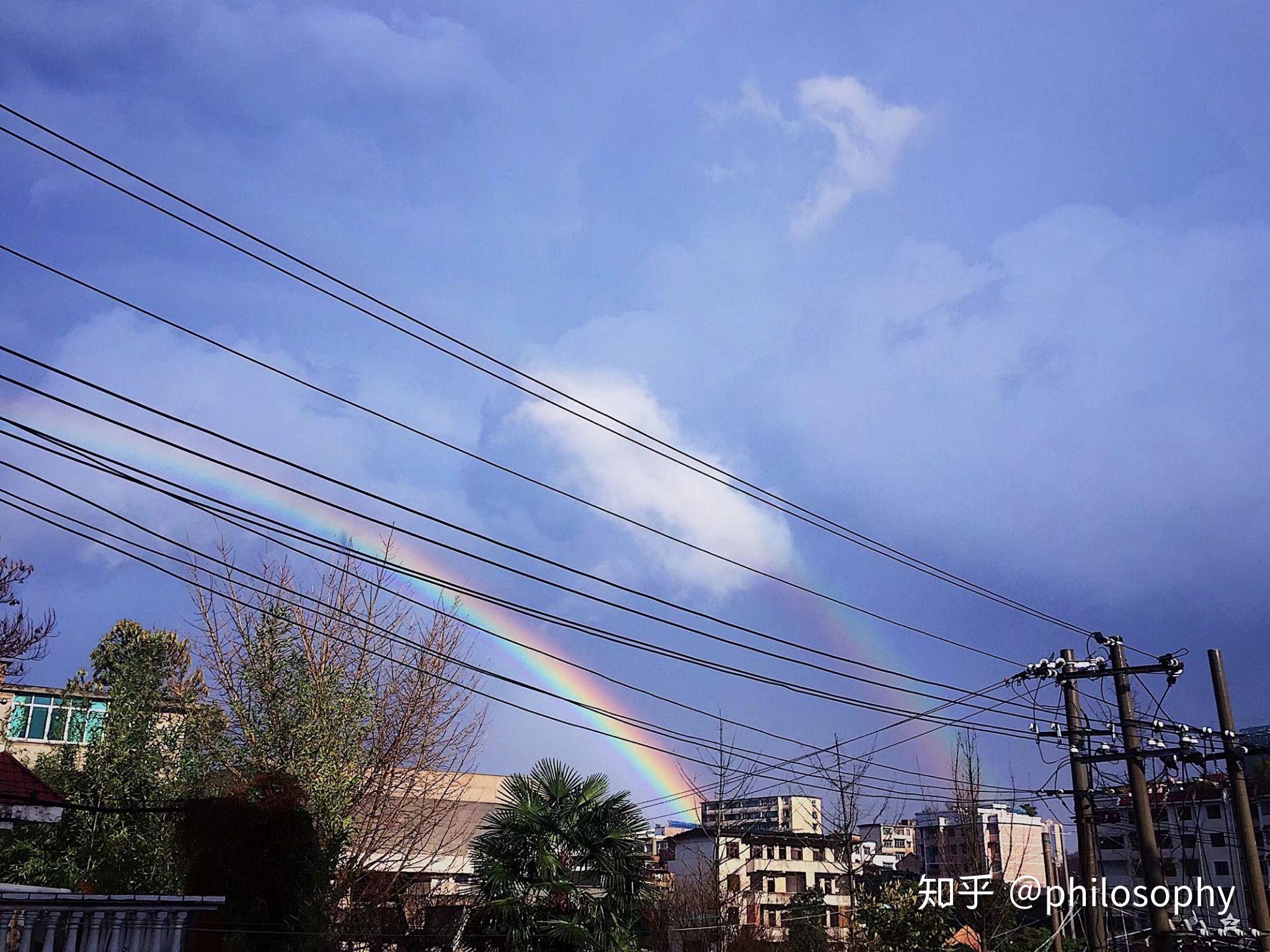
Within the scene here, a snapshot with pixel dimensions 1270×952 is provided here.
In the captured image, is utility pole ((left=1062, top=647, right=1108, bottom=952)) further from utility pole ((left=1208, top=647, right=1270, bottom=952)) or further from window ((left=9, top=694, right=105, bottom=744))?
window ((left=9, top=694, right=105, bottom=744))

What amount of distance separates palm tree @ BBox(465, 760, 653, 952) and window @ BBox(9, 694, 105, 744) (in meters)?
21.8

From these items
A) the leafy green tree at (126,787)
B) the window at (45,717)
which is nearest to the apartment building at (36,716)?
the window at (45,717)

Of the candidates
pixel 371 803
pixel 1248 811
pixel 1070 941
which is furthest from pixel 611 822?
pixel 1070 941

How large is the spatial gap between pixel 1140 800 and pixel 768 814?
147 meters

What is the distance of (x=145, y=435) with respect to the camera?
1302 cm

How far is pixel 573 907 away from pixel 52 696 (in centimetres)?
3288

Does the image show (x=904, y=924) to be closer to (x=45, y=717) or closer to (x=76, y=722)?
(x=76, y=722)

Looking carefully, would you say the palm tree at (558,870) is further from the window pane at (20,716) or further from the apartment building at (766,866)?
the apartment building at (766,866)

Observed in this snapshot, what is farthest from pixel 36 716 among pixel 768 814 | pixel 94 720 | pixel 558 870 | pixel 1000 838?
pixel 768 814

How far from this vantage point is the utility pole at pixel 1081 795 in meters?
20.4

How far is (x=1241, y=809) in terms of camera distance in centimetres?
2245

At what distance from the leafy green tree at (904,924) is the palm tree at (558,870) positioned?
39.0 feet

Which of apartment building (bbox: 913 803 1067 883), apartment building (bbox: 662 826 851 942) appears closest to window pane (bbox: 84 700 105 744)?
apartment building (bbox: 662 826 851 942)

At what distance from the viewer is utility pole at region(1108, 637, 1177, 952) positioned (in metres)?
19.7
